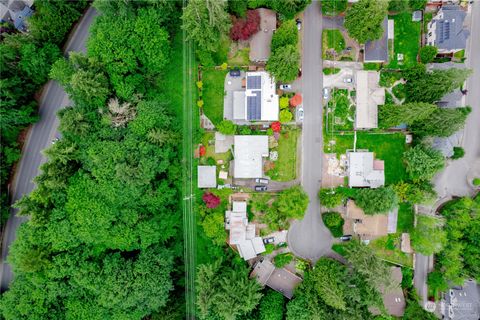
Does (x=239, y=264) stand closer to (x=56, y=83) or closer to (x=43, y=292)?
(x=43, y=292)

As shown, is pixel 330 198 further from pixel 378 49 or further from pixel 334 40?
pixel 334 40

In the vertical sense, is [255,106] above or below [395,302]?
above

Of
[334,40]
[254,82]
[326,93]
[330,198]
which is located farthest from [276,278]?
[334,40]

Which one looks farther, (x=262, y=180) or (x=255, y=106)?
(x=262, y=180)

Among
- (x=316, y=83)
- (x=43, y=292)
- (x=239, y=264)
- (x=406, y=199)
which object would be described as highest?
(x=316, y=83)

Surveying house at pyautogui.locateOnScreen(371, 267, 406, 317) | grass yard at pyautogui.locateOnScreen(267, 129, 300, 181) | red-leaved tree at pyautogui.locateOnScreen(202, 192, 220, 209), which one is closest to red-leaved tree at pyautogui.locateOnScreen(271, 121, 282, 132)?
grass yard at pyautogui.locateOnScreen(267, 129, 300, 181)

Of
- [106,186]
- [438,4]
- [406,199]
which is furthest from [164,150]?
[438,4]

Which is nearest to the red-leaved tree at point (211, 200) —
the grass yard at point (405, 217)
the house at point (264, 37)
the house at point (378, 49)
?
the house at point (264, 37)
